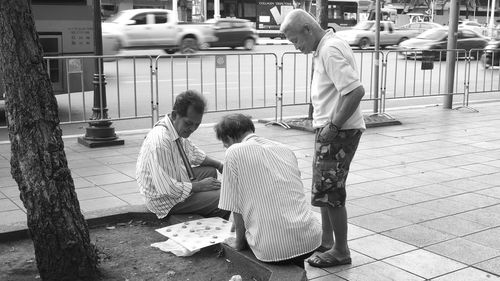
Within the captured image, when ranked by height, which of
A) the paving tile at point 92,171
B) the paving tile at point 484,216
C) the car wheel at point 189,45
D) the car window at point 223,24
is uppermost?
the car window at point 223,24

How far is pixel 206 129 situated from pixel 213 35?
794 inches

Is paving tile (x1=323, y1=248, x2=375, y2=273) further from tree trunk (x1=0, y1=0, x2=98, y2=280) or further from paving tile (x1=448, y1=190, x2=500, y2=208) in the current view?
paving tile (x1=448, y1=190, x2=500, y2=208)

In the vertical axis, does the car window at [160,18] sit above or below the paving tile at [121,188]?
above

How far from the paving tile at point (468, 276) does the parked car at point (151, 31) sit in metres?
21.1

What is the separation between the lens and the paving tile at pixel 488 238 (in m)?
4.57

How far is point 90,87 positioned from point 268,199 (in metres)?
7.62

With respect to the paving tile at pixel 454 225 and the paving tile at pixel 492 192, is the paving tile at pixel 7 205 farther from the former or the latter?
the paving tile at pixel 492 192

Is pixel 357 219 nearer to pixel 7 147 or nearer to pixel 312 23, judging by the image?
pixel 312 23

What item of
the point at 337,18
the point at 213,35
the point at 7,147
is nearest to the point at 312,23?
the point at 7,147

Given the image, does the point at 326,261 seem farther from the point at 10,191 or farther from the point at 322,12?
the point at 322,12

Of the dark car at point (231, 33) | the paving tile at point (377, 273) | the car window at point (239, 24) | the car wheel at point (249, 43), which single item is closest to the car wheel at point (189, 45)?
the dark car at point (231, 33)

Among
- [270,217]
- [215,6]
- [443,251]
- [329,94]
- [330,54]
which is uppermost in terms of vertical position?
[215,6]

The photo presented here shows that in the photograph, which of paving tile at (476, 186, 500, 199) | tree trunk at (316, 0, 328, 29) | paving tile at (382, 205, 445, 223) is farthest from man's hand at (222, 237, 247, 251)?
tree trunk at (316, 0, 328, 29)

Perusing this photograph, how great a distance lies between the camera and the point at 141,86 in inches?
564
